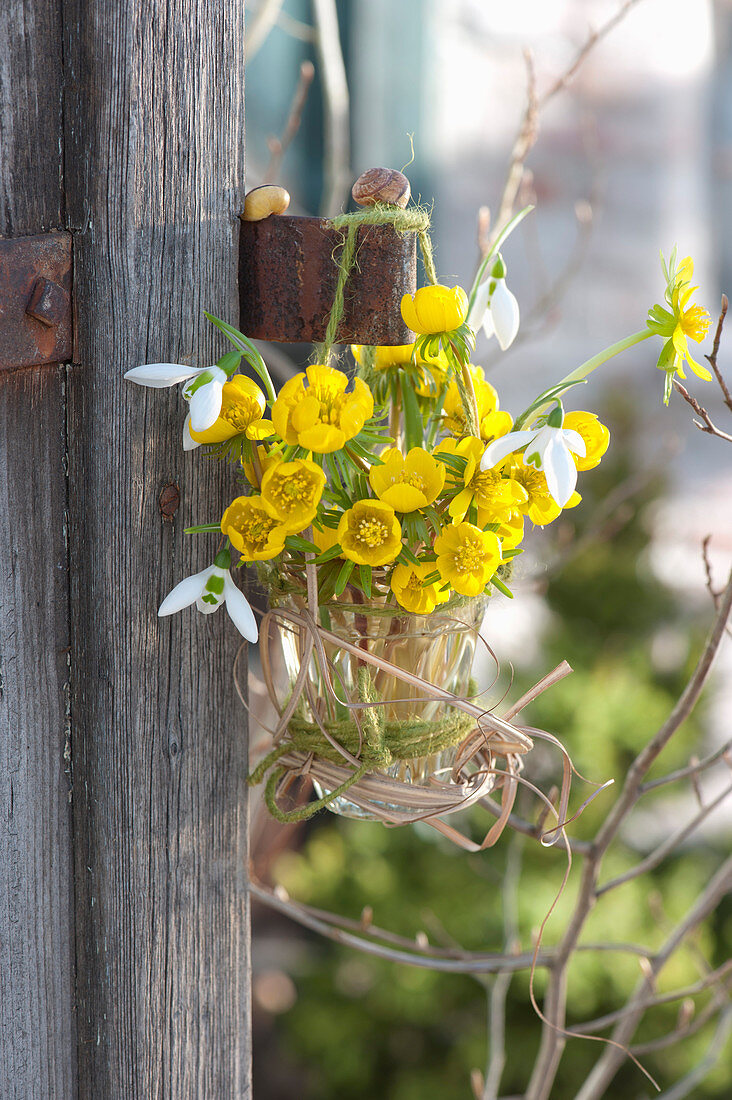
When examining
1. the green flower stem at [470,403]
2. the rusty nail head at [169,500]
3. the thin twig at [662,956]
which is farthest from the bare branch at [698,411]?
the thin twig at [662,956]

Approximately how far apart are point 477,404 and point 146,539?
247mm

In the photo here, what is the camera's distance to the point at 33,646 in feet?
2.24

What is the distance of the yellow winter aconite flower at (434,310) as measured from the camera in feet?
2.09

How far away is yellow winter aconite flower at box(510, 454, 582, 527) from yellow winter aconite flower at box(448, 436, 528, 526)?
12 mm

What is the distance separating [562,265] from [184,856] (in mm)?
2645

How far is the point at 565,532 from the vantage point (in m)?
1.38

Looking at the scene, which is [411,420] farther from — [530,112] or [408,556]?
[530,112]

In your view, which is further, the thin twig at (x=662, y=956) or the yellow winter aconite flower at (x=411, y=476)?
the thin twig at (x=662, y=956)

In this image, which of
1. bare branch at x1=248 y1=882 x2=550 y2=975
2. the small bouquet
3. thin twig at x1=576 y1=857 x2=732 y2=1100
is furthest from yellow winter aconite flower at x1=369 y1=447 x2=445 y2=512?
thin twig at x1=576 y1=857 x2=732 y2=1100

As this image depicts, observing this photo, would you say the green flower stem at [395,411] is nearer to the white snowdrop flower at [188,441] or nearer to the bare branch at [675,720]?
the white snowdrop flower at [188,441]

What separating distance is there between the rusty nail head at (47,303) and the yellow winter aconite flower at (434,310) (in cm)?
22

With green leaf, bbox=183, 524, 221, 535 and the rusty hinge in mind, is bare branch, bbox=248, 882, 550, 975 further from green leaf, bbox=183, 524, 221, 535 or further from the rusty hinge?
the rusty hinge

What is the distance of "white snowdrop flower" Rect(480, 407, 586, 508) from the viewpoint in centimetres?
61

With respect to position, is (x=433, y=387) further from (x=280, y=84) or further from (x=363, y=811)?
(x=280, y=84)
